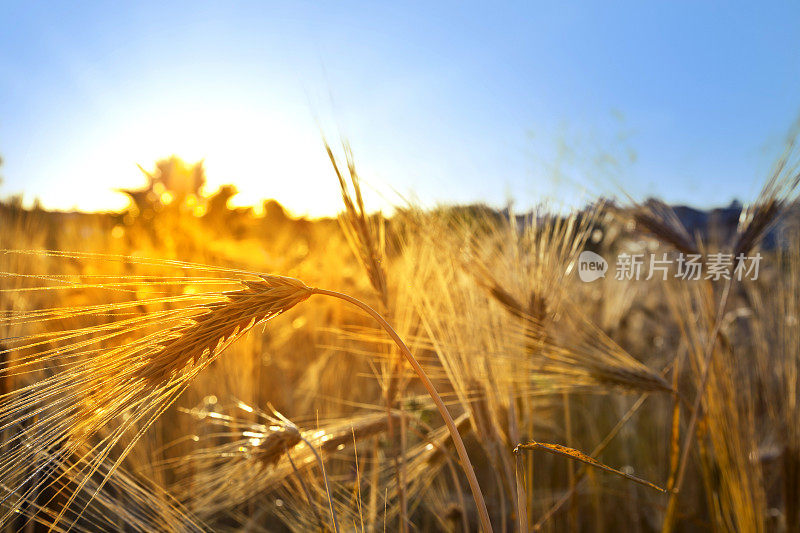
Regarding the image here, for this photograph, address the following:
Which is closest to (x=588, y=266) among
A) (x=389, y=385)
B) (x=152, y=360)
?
(x=389, y=385)

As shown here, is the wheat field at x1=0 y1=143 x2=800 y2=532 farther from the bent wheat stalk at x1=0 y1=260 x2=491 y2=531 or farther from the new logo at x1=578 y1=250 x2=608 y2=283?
the new logo at x1=578 y1=250 x2=608 y2=283

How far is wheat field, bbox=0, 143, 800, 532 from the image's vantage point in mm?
599

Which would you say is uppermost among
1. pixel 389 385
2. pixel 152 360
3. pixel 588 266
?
pixel 588 266

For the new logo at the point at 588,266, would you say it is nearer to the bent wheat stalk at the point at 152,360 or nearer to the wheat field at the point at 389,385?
the wheat field at the point at 389,385

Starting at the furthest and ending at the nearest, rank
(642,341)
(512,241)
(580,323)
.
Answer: (642,341) < (580,323) < (512,241)

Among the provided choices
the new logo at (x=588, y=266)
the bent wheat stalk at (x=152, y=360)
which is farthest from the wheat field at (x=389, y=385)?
the new logo at (x=588, y=266)

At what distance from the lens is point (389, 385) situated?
104 cm

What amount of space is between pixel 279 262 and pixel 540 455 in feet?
4.81

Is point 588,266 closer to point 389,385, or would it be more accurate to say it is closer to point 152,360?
point 389,385

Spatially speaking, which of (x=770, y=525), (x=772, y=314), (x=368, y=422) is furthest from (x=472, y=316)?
(x=772, y=314)

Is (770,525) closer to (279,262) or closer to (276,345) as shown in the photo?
(276,345)

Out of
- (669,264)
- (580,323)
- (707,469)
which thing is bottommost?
(707,469)

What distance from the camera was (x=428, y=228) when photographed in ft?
3.58

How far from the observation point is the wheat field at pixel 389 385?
1.96 ft
